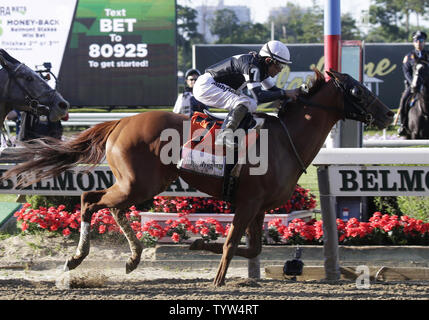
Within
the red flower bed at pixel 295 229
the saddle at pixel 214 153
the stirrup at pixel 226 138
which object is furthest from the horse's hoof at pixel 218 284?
the red flower bed at pixel 295 229

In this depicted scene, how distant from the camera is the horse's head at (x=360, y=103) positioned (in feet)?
17.7

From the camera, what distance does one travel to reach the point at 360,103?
5418mm

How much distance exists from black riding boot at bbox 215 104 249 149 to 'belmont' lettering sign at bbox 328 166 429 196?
100 cm

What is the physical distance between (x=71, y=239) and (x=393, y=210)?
3.12 meters

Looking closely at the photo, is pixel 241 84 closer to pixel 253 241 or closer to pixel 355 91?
pixel 355 91

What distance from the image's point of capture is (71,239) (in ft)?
22.3

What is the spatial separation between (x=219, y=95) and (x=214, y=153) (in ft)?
1.47

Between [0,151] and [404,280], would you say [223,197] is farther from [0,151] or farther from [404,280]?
[0,151]

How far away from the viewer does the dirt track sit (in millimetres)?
4770

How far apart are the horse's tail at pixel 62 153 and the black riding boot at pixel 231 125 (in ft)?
3.34

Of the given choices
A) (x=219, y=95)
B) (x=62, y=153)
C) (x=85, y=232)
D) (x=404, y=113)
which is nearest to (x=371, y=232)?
(x=219, y=95)

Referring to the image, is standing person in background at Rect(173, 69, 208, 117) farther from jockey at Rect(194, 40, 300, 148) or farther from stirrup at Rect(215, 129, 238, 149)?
stirrup at Rect(215, 129, 238, 149)

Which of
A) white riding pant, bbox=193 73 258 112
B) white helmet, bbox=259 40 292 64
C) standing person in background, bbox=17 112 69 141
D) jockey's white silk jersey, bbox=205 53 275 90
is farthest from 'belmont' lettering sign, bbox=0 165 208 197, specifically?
standing person in background, bbox=17 112 69 141
